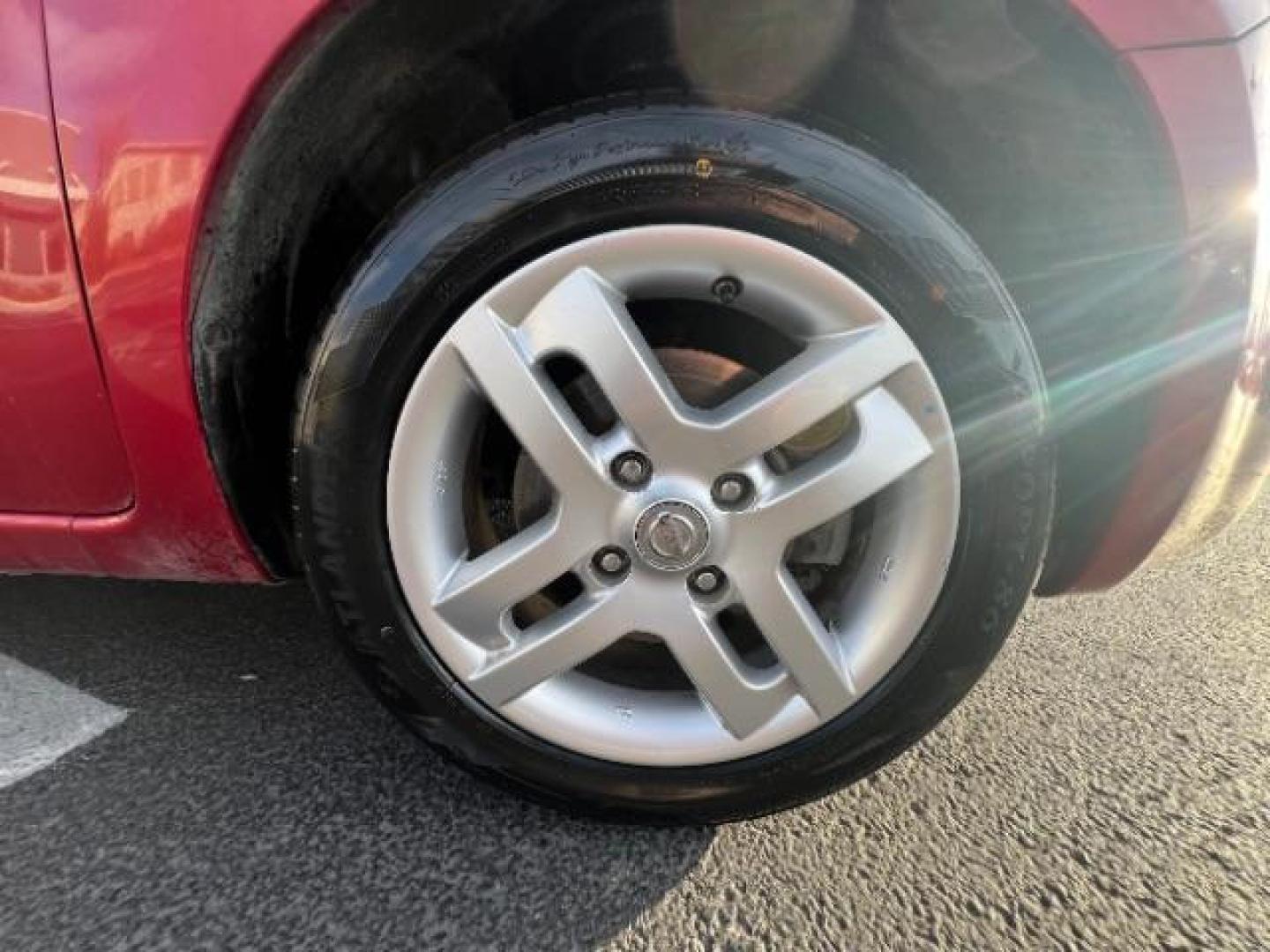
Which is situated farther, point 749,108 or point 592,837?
point 592,837

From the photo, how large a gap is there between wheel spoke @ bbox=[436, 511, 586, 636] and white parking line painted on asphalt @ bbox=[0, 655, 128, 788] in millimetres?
729

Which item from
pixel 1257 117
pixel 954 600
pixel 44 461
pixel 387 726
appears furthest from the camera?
pixel 387 726

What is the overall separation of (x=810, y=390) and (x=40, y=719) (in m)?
1.35

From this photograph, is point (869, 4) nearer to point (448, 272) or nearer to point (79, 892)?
point (448, 272)

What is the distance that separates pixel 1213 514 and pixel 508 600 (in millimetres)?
930

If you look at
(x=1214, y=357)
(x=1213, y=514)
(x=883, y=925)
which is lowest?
(x=883, y=925)

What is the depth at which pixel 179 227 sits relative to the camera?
102 cm

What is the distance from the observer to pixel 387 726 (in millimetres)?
1369

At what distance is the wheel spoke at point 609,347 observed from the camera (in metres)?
1.01

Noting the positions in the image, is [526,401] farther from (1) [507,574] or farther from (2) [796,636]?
(2) [796,636]

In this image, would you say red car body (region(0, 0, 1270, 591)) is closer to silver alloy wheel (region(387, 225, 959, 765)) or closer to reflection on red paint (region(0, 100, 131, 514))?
reflection on red paint (region(0, 100, 131, 514))

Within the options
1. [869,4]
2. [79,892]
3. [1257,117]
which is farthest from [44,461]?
[1257,117]

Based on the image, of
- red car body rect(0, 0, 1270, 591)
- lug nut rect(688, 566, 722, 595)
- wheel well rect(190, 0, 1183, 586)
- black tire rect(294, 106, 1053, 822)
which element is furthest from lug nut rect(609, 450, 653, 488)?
red car body rect(0, 0, 1270, 591)

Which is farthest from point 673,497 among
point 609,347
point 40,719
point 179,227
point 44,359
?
point 40,719
